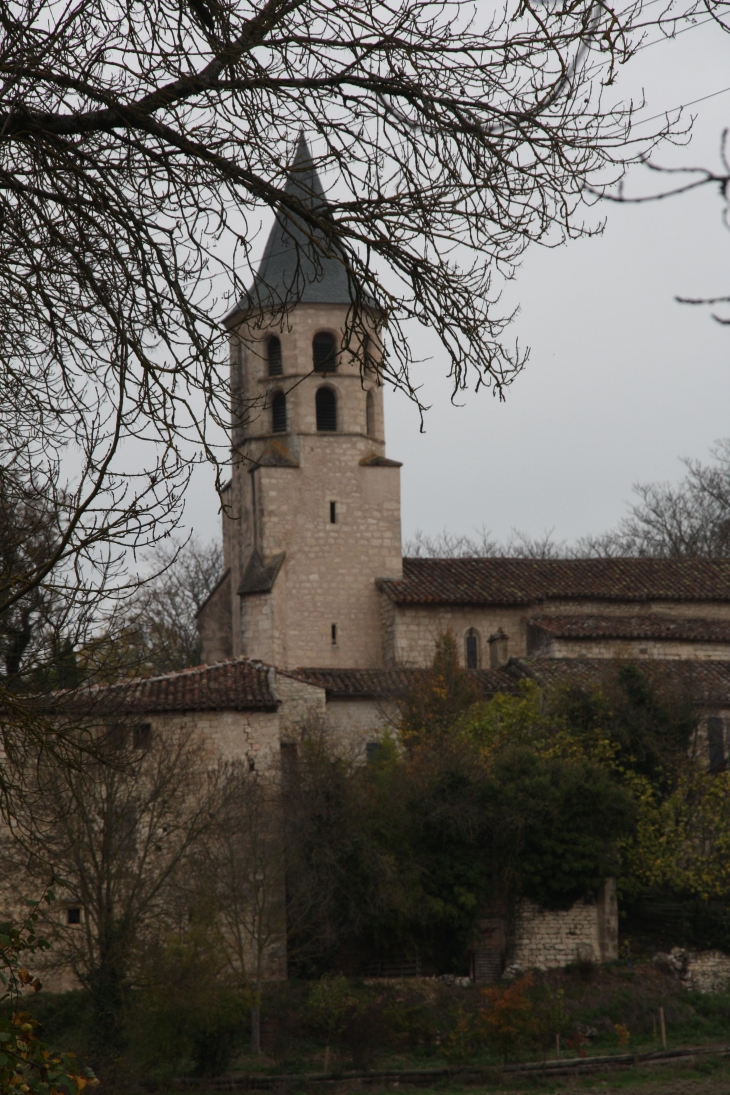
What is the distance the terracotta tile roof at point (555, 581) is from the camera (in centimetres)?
3475

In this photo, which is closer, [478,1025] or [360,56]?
[360,56]

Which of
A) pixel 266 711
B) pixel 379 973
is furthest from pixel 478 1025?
pixel 266 711

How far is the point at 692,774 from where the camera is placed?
1049 inches

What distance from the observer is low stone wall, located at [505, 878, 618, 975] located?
24.4 m

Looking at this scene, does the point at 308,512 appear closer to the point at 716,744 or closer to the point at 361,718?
the point at 361,718

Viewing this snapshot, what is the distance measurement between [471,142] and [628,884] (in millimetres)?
20542

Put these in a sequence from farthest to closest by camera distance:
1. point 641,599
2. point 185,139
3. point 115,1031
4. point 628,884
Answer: point 641,599 → point 628,884 → point 115,1031 → point 185,139

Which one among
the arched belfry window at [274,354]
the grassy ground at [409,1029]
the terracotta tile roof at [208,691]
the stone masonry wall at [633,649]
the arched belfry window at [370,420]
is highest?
the arched belfry window at [274,354]

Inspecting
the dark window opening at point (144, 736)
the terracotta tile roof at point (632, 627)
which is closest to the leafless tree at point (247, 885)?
the dark window opening at point (144, 736)

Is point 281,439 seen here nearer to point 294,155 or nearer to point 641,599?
point 641,599

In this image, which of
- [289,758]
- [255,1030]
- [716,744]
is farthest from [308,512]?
[255,1030]

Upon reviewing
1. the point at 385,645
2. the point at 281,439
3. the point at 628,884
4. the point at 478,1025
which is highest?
the point at 281,439

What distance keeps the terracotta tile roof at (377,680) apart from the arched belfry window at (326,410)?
27.1ft

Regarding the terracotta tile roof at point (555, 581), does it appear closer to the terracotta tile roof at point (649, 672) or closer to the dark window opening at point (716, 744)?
the terracotta tile roof at point (649, 672)
